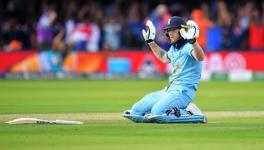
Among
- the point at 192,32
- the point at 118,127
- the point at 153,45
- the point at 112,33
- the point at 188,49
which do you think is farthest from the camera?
the point at 112,33

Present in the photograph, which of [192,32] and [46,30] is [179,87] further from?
[46,30]

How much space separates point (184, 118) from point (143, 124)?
0.57 metres

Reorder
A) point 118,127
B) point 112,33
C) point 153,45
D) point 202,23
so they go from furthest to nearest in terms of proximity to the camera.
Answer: point 112,33 < point 202,23 < point 153,45 < point 118,127

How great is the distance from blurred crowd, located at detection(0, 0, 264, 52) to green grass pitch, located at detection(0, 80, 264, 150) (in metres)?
4.43

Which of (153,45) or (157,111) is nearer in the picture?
(157,111)

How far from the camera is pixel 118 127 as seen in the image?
37.0 feet

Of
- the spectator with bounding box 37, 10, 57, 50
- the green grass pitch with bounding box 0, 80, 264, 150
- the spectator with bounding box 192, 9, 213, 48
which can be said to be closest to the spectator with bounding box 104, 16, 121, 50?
the spectator with bounding box 37, 10, 57, 50

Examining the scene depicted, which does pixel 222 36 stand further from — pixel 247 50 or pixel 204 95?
pixel 204 95

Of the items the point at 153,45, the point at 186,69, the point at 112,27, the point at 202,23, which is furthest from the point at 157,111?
the point at 112,27

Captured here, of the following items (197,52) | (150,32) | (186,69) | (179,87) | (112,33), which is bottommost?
(179,87)

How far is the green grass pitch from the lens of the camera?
30.5 ft

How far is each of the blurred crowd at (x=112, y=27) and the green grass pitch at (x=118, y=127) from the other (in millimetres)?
4435

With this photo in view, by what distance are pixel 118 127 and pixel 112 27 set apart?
14.7 metres

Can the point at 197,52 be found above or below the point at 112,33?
below
